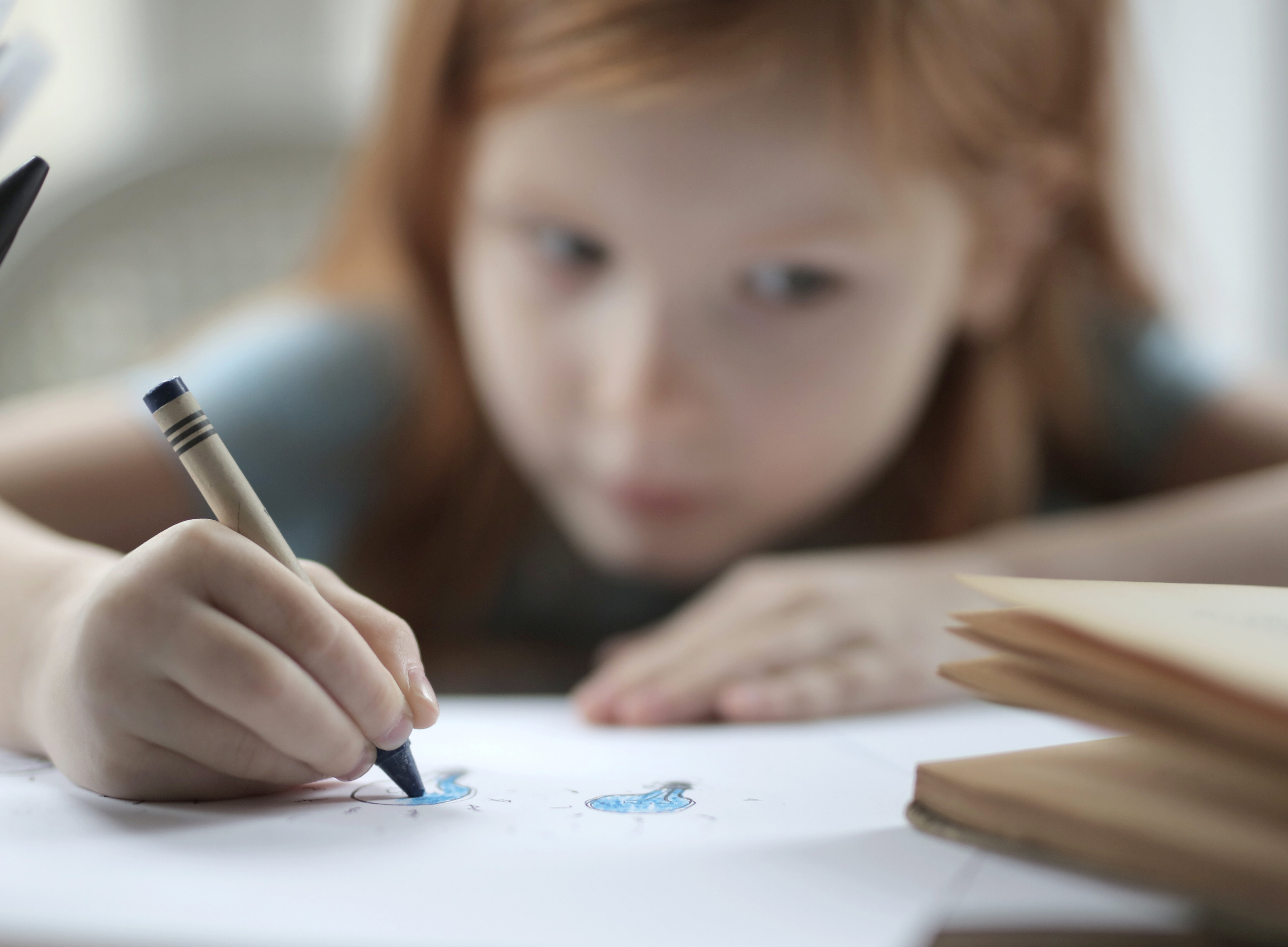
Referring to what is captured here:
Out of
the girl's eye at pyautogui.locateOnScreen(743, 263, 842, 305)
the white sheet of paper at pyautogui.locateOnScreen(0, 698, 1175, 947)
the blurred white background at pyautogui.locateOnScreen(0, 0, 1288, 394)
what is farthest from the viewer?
the blurred white background at pyautogui.locateOnScreen(0, 0, 1288, 394)

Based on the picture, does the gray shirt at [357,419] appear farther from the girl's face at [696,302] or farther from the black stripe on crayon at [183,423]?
the black stripe on crayon at [183,423]

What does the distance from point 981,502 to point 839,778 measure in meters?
0.46

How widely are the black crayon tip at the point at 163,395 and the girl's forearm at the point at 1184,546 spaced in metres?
0.39

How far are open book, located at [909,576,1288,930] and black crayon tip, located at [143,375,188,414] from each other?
164 mm

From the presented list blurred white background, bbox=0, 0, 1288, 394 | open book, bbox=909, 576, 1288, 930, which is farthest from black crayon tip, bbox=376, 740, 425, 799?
blurred white background, bbox=0, 0, 1288, 394

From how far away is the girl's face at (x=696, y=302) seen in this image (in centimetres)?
45

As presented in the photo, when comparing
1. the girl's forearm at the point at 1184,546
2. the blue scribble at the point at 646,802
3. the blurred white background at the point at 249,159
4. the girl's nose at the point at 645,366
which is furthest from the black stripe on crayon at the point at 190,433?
the blurred white background at the point at 249,159

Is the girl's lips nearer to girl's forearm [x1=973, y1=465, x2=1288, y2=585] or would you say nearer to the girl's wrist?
girl's forearm [x1=973, y1=465, x2=1288, y2=585]

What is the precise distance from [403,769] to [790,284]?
324 millimetres

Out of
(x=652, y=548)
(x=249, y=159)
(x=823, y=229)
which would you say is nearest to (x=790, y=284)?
(x=823, y=229)

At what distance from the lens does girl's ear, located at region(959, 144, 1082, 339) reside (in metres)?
0.57

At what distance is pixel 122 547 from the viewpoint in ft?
1.55

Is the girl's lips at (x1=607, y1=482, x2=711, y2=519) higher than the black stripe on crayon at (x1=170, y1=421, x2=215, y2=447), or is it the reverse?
the black stripe on crayon at (x1=170, y1=421, x2=215, y2=447)

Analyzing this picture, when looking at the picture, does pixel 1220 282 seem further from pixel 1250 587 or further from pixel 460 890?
pixel 460 890
